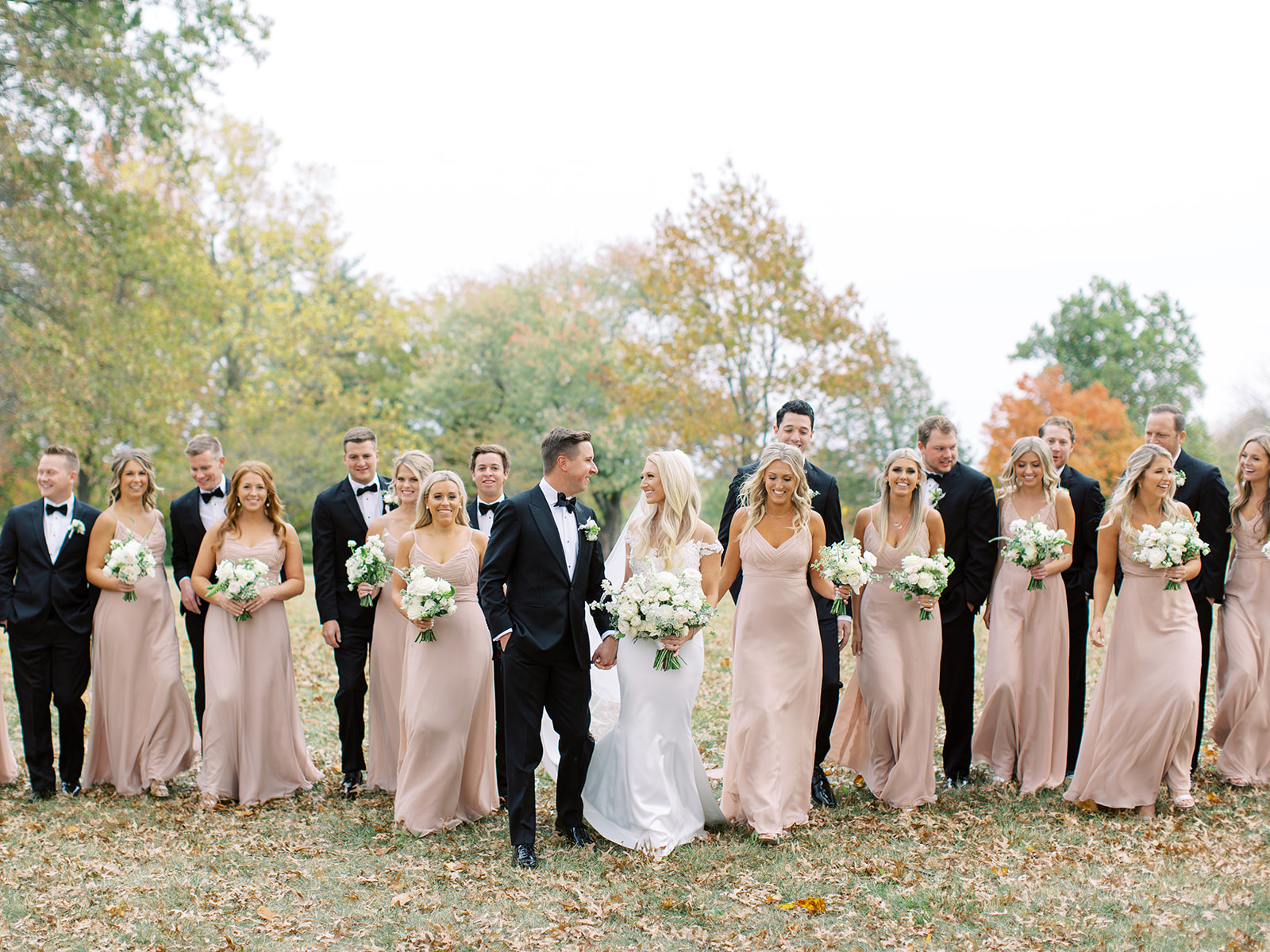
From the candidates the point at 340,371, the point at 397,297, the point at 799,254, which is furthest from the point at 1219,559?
the point at 397,297

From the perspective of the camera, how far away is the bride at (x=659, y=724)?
6422 millimetres

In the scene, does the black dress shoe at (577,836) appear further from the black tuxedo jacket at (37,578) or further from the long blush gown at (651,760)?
the black tuxedo jacket at (37,578)

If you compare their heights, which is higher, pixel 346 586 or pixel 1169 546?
pixel 1169 546

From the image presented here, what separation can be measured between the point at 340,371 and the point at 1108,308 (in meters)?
38.4

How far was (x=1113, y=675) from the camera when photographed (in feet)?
23.5

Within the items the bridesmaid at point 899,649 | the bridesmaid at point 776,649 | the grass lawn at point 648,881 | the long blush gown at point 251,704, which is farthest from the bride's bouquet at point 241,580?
the bridesmaid at point 899,649

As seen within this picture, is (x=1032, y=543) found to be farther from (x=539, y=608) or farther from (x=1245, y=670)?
(x=539, y=608)

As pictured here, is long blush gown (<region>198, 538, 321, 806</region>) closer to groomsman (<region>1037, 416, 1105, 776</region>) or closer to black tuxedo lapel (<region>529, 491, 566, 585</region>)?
black tuxedo lapel (<region>529, 491, 566, 585</region>)

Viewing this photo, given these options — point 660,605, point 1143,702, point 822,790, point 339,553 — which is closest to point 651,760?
point 660,605

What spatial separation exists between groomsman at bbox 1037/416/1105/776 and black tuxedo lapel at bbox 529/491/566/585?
403 centimetres

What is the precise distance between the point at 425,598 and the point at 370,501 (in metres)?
1.79

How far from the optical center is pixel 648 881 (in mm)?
5742

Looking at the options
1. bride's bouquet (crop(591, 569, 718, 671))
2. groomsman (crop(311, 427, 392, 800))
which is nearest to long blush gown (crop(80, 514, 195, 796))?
groomsman (crop(311, 427, 392, 800))

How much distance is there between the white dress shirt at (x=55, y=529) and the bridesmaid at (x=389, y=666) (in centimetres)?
234
